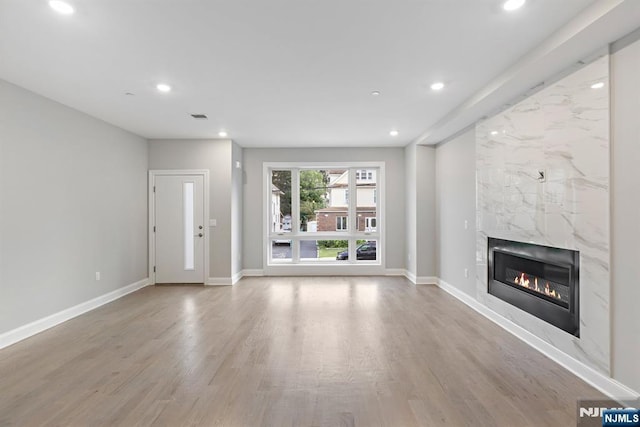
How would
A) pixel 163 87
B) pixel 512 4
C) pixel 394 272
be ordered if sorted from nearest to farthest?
pixel 512 4 < pixel 163 87 < pixel 394 272

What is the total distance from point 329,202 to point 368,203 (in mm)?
830

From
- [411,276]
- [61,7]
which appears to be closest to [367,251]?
[411,276]

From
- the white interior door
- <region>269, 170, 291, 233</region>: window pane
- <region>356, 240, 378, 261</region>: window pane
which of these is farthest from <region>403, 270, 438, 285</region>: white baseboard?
the white interior door

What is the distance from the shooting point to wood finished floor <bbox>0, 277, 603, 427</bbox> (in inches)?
85.9

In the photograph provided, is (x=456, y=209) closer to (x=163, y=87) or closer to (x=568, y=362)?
(x=568, y=362)

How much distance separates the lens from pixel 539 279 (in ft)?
10.8

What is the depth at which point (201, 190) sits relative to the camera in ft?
20.0

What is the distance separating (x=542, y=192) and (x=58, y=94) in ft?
17.1

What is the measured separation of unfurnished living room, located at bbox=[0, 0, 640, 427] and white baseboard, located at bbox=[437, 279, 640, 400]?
2 centimetres

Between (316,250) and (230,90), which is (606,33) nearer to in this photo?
(230,90)

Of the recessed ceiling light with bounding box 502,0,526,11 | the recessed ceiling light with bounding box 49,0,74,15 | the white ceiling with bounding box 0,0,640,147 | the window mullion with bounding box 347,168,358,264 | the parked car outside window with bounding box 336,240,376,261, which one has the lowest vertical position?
the parked car outside window with bounding box 336,240,376,261

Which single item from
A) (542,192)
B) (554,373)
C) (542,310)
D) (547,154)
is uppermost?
(547,154)

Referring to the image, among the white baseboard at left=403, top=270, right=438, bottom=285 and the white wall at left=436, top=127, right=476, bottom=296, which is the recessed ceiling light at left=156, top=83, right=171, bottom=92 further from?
the white baseboard at left=403, top=270, right=438, bottom=285

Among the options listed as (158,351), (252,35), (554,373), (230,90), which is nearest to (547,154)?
(554,373)
